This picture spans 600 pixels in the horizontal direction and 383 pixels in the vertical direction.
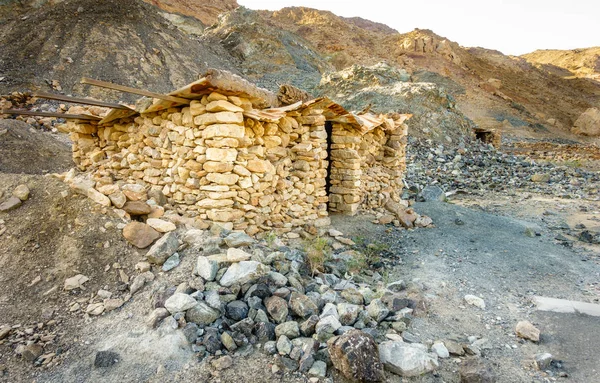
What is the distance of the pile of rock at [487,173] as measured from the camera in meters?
10.5

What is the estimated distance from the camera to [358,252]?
518cm

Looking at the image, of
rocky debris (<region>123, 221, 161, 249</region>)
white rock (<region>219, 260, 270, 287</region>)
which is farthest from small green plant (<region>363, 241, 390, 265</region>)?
rocky debris (<region>123, 221, 161, 249</region>)

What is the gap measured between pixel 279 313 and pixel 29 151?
9.61m

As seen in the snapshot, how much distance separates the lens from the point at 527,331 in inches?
124

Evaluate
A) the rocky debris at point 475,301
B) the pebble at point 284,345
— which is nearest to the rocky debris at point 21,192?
the pebble at point 284,345

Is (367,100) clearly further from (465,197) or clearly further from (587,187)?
(587,187)

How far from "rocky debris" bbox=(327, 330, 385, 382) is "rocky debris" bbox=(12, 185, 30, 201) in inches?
158

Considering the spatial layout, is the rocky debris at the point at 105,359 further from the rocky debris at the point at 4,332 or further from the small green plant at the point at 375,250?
the small green plant at the point at 375,250

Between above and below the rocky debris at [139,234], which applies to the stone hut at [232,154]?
above

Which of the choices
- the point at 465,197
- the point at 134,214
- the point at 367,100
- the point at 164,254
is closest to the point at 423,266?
the point at 164,254

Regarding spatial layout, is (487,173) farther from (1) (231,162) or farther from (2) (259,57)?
(2) (259,57)

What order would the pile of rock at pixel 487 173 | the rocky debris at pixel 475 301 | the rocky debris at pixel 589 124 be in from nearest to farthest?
the rocky debris at pixel 475 301 → the pile of rock at pixel 487 173 → the rocky debris at pixel 589 124

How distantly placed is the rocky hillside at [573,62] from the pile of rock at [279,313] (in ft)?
158

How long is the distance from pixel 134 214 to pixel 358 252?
3113 mm
